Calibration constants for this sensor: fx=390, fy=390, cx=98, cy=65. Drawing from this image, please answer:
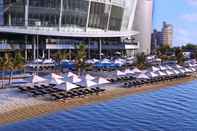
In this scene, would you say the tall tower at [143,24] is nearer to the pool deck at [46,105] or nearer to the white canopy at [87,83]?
the pool deck at [46,105]

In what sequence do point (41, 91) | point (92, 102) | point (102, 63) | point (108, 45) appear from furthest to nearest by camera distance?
point (108, 45), point (102, 63), point (41, 91), point (92, 102)

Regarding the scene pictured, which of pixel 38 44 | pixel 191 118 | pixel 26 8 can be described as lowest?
pixel 191 118

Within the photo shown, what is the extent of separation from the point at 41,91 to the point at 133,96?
440 inches

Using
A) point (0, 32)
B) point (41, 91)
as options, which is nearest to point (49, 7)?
point (0, 32)

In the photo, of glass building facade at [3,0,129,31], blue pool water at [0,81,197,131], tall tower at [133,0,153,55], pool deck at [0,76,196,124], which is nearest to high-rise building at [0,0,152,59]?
glass building facade at [3,0,129,31]

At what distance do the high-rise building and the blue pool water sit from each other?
44.3 metres

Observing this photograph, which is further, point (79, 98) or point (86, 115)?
point (79, 98)

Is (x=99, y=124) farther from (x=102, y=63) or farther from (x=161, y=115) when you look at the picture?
(x=102, y=63)

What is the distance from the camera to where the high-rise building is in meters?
83.7

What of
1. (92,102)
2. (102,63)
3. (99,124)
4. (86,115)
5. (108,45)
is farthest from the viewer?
(108,45)

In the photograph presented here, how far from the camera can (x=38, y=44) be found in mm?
89438

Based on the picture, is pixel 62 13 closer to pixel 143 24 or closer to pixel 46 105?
pixel 46 105

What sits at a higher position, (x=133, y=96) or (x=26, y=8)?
(x=26, y=8)

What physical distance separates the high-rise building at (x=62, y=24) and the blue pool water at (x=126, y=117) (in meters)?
44.3
